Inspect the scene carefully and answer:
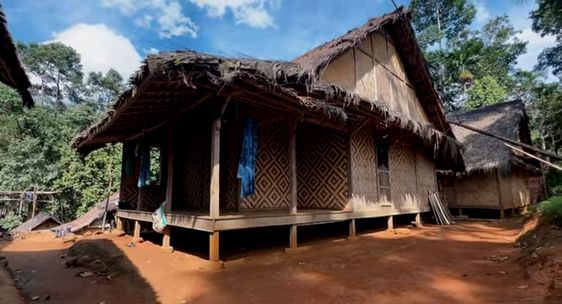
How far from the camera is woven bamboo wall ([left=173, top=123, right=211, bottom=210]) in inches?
340

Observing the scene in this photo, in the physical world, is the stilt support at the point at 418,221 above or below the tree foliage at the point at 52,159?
below

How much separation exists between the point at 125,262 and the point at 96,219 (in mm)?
7956

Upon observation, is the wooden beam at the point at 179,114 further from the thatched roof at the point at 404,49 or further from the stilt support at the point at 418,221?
the stilt support at the point at 418,221

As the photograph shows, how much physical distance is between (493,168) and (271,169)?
1056cm

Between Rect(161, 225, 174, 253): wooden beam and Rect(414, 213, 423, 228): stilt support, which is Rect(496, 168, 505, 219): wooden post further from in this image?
Rect(161, 225, 174, 253): wooden beam

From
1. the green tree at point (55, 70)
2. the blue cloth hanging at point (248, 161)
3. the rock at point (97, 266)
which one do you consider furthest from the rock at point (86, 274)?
the green tree at point (55, 70)

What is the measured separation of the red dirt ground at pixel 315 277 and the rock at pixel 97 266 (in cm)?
30

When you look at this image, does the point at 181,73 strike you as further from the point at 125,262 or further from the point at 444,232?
the point at 444,232

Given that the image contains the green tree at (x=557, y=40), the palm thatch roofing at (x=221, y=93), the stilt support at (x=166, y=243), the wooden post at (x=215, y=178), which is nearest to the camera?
the palm thatch roofing at (x=221, y=93)

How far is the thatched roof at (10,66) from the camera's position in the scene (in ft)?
12.1

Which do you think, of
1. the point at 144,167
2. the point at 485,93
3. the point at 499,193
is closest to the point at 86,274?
the point at 144,167

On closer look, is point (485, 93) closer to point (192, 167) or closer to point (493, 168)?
point (493, 168)

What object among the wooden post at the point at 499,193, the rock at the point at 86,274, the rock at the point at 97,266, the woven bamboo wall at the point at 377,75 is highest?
the woven bamboo wall at the point at 377,75

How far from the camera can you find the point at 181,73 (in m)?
4.21
